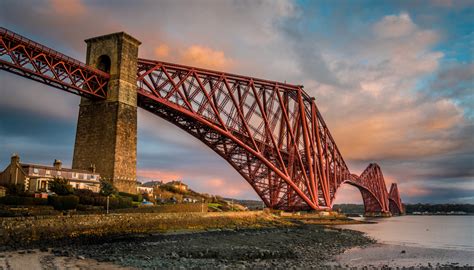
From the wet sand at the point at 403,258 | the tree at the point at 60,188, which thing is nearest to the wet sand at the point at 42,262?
the tree at the point at 60,188

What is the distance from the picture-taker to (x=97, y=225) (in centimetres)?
2536

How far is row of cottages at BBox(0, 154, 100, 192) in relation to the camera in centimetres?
3428

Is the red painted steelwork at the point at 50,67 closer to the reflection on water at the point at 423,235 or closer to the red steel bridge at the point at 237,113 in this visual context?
the red steel bridge at the point at 237,113

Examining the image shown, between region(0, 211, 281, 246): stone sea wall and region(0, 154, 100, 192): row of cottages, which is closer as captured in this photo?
region(0, 211, 281, 246): stone sea wall

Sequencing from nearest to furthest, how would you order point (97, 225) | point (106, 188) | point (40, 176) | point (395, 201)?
point (97, 225) → point (106, 188) → point (40, 176) → point (395, 201)

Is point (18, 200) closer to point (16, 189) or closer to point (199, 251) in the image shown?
point (16, 189)

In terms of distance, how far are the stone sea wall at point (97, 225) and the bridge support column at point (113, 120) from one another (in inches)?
285

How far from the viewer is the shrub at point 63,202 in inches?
1067

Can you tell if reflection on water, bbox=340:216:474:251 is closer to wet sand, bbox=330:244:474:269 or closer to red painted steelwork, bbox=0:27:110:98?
wet sand, bbox=330:244:474:269

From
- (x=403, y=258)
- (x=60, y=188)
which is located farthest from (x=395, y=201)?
(x=60, y=188)

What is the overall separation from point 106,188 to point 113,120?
280 inches

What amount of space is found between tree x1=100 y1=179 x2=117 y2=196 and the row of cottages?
0.82 meters

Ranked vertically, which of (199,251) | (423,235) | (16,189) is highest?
(16,189)

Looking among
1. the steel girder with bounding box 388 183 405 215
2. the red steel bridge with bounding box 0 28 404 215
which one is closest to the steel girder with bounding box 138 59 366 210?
the red steel bridge with bounding box 0 28 404 215
